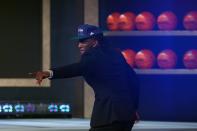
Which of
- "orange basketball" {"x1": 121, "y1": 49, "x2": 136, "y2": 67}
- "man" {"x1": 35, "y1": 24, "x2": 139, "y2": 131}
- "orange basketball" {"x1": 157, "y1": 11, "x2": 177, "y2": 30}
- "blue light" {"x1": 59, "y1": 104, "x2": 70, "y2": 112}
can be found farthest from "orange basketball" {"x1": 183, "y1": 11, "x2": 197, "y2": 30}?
"man" {"x1": 35, "y1": 24, "x2": 139, "y2": 131}

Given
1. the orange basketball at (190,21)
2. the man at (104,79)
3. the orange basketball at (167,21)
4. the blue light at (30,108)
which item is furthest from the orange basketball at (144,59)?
the man at (104,79)

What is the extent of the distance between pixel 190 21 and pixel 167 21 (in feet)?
0.77

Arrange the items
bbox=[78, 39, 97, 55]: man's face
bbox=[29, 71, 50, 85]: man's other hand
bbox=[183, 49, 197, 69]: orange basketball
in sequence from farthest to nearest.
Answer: bbox=[183, 49, 197, 69]: orange basketball → bbox=[78, 39, 97, 55]: man's face → bbox=[29, 71, 50, 85]: man's other hand

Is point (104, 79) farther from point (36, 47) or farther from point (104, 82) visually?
point (36, 47)

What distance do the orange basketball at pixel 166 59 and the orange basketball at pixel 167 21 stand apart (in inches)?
9.9

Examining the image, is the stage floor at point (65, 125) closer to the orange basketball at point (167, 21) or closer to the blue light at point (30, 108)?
the blue light at point (30, 108)

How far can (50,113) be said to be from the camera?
663 centimetres

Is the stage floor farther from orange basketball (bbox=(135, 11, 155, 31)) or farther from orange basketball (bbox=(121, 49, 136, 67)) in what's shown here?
orange basketball (bbox=(135, 11, 155, 31))

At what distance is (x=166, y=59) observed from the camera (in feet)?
21.6

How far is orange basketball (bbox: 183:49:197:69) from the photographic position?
21.5 feet

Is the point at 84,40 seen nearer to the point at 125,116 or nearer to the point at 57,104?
the point at 125,116

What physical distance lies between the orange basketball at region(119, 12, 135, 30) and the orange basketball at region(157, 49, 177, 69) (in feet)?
1.39

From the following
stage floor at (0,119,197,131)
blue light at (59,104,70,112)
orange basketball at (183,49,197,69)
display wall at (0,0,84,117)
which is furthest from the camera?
display wall at (0,0,84,117)

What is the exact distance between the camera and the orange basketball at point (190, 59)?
6547 millimetres
